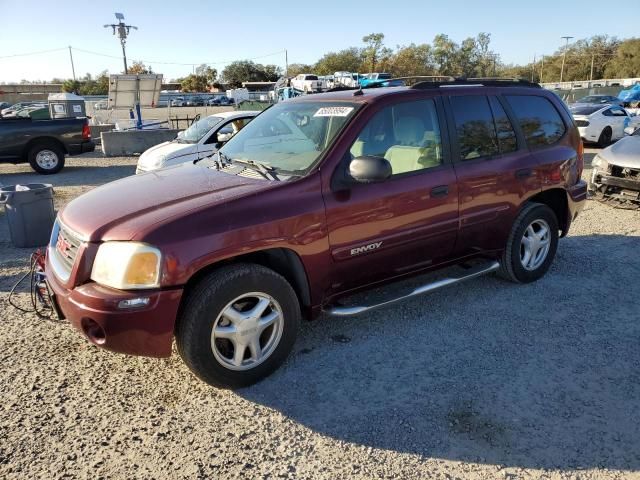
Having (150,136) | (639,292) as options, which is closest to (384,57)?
(150,136)

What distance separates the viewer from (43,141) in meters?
12.2

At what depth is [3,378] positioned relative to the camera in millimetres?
3340

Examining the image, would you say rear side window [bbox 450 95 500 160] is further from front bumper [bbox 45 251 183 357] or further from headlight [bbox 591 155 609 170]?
headlight [bbox 591 155 609 170]

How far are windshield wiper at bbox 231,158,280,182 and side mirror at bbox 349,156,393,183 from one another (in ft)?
1.75

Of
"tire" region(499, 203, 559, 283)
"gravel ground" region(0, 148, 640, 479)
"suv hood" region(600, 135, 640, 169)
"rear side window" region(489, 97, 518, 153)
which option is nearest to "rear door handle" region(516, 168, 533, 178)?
"rear side window" region(489, 97, 518, 153)

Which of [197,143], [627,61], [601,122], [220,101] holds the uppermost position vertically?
[627,61]

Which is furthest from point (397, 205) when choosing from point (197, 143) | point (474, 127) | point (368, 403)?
point (197, 143)

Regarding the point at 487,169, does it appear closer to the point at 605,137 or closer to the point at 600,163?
the point at 600,163

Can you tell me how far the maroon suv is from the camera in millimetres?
2840

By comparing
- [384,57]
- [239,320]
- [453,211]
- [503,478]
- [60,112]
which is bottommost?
[503,478]

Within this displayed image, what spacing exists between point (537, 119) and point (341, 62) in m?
86.3

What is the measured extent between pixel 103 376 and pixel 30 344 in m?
0.86

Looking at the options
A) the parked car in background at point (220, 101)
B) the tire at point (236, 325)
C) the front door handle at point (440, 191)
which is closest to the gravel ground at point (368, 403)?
the tire at point (236, 325)

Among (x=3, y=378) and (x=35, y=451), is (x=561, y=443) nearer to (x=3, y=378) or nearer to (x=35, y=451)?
(x=35, y=451)
